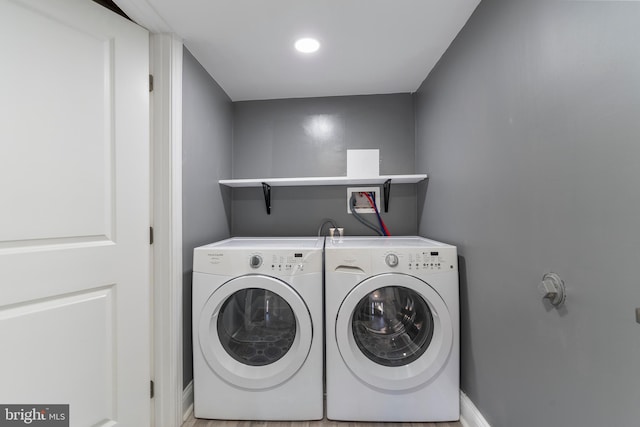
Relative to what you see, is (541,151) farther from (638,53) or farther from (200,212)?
(200,212)

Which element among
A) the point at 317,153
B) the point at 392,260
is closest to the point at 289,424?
the point at 392,260

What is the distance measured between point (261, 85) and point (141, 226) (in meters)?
1.31

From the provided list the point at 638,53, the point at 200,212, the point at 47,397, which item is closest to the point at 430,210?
the point at 638,53

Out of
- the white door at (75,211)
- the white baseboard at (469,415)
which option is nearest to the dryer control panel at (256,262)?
the white door at (75,211)

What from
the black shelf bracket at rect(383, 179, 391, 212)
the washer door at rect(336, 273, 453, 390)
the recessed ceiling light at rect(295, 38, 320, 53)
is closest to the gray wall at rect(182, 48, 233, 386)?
the recessed ceiling light at rect(295, 38, 320, 53)

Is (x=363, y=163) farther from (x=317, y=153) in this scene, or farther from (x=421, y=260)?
(x=421, y=260)

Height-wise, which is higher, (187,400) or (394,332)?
(394,332)

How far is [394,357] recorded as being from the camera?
4.71 ft

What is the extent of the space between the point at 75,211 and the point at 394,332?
163 cm

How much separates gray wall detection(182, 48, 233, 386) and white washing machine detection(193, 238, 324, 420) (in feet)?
0.39

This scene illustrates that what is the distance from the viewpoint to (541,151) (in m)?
0.87

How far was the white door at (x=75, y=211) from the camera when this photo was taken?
91cm

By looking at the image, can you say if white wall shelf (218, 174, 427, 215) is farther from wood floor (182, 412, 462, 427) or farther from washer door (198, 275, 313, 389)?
wood floor (182, 412, 462, 427)

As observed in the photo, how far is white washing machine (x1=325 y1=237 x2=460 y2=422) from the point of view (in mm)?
1354
